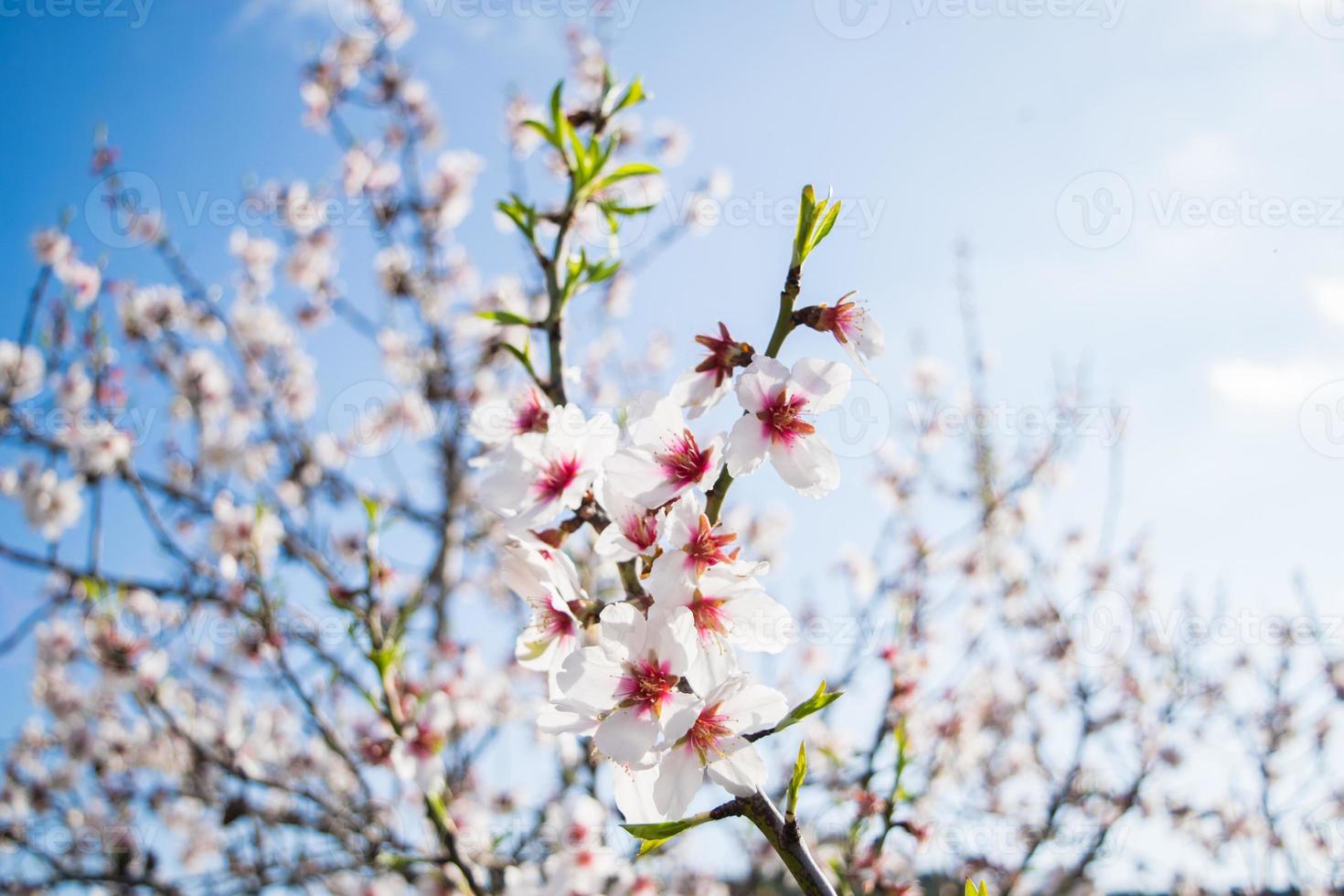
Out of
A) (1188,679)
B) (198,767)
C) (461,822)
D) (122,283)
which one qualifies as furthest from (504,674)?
(1188,679)

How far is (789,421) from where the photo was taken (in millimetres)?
1082

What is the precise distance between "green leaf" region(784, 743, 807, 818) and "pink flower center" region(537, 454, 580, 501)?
453 millimetres

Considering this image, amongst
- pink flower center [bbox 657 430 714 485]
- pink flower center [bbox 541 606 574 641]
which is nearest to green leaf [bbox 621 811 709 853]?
pink flower center [bbox 541 606 574 641]

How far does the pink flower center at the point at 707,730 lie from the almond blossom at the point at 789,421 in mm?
307

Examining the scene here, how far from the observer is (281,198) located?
649cm

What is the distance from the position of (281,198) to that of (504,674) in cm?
→ 444

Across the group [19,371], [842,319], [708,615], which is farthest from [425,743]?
[19,371]

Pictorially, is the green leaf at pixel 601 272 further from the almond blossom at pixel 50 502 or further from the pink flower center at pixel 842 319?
the almond blossom at pixel 50 502

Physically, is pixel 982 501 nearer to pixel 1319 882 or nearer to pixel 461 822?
pixel 1319 882

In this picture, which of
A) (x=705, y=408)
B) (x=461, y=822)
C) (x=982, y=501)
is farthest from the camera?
(x=982, y=501)

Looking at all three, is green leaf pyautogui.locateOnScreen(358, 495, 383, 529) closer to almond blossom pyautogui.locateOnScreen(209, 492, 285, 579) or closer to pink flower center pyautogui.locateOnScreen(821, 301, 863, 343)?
pink flower center pyautogui.locateOnScreen(821, 301, 863, 343)

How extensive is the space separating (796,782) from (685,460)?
430 mm

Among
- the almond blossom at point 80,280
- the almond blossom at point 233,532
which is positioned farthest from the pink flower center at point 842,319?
the almond blossom at point 80,280

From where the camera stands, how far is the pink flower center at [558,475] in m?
1.05
